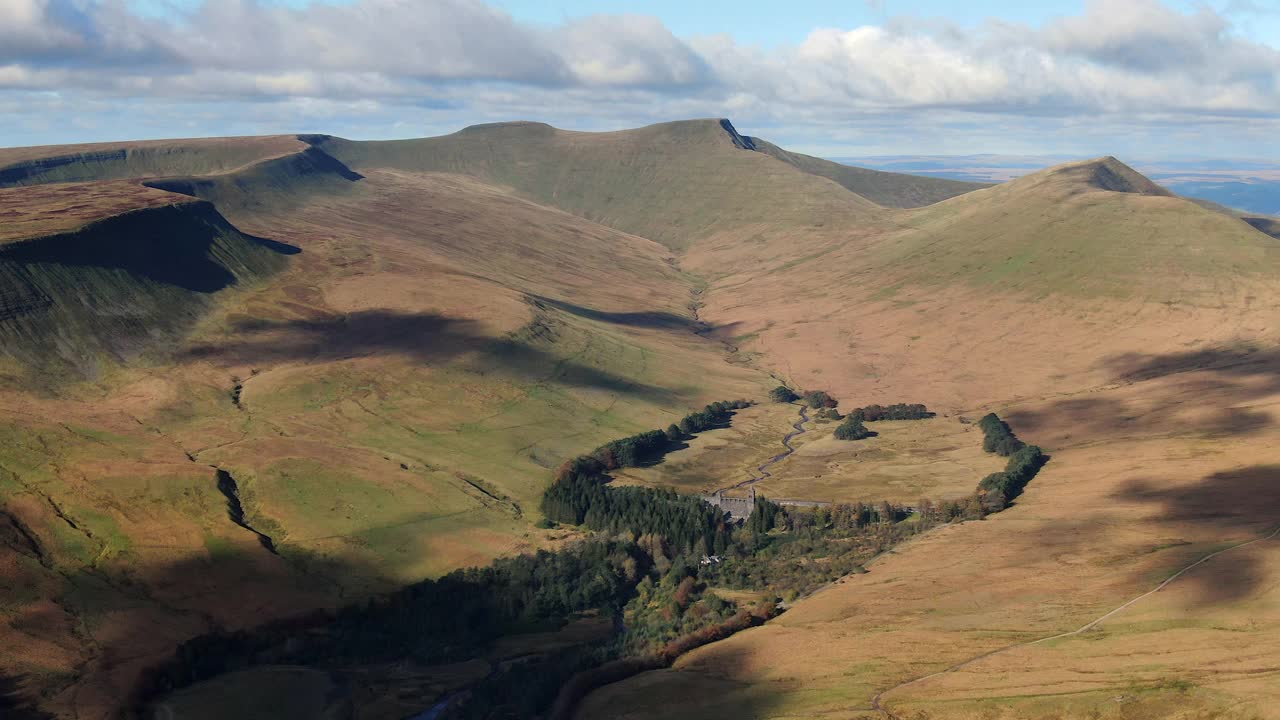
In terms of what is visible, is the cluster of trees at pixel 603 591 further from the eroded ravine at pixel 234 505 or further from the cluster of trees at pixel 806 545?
the eroded ravine at pixel 234 505

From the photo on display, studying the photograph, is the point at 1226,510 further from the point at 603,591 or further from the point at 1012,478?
the point at 603,591

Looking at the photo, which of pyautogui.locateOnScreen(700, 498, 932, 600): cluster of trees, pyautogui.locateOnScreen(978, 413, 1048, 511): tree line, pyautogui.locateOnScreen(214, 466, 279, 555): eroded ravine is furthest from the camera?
pyautogui.locateOnScreen(978, 413, 1048, 511): tree line

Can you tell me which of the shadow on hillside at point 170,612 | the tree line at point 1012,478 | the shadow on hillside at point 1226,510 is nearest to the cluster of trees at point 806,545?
the tree line at point 1012,478

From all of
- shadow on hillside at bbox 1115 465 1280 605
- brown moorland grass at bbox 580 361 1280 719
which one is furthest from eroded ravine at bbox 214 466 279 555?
shadow on hillside at bbox 1115 465 1280 605

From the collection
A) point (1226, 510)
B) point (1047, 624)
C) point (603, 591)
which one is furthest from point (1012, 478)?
point (603, 591)

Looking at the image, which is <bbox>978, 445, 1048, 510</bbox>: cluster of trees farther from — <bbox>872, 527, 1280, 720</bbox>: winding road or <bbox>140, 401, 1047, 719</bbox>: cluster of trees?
<bbox>872, 527, 1280, 720</bbox>: winding road

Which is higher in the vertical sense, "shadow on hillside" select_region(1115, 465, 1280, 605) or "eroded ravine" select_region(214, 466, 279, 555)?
"shadow on hillside" select_region(1115, 465, 1280, 605)

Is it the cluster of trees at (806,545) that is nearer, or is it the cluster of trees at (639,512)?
the cluster of trees at (806,545)

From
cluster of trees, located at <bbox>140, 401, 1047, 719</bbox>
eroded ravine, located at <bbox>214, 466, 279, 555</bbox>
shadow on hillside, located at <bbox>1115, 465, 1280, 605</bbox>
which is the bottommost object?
cluster of trees, located at <bbox>140, 401, 1047, 719</bbox>

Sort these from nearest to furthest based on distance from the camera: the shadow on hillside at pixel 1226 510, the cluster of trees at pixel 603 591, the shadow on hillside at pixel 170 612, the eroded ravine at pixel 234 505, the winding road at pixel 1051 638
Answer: the winding road at pixel 1051 638 < the shadow on hillside at pixel 170 612 < the shadow on hillside at pixel 1226 510 < the cluster of trees at pixel 603 591 < the eroded ravine at pixel 234 505
